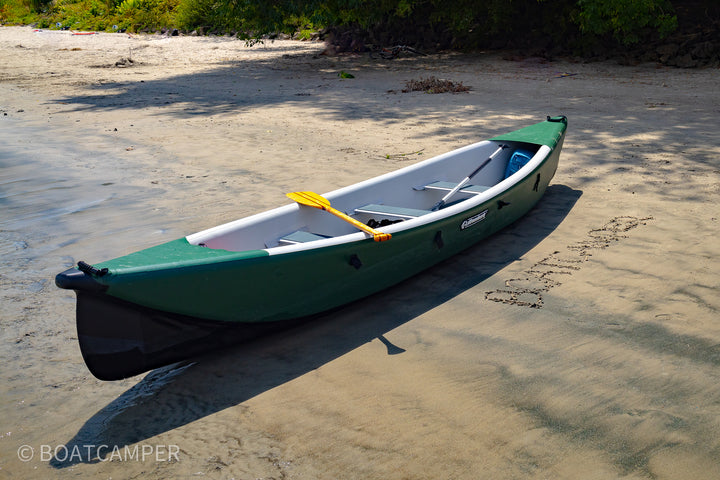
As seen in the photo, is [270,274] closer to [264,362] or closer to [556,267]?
[264,362]

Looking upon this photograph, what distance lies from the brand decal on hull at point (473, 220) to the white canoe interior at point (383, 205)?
119 mm

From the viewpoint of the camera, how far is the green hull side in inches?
126

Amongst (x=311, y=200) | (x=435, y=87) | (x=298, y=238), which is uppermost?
(x=435, y=87)

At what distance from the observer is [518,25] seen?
1702cm

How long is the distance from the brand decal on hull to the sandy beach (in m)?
0.33

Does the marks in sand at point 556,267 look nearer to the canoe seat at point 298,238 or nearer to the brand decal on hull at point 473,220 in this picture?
the brand decal on hull at point 473,220

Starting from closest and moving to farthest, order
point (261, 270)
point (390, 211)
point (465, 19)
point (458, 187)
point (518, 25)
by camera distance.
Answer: point (261, 270), point (390, 211), point (458, 187), point (465, 19), point (518, 25)

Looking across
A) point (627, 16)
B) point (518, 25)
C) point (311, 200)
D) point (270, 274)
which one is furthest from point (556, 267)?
point (518, 25)

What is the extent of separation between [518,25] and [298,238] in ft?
47.8

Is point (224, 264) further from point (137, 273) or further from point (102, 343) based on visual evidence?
point (102, 343)

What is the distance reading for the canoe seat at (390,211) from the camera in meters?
4.98

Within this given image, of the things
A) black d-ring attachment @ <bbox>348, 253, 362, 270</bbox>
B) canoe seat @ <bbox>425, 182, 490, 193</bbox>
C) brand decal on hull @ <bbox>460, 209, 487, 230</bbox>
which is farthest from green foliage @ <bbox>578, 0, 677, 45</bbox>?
black d-ring attachment @ <bbox>348, 253, 362, 270</bbox>

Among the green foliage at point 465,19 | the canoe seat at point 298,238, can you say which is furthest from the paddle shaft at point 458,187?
the green foliage at point 465,19

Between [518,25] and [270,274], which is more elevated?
[518,25]
